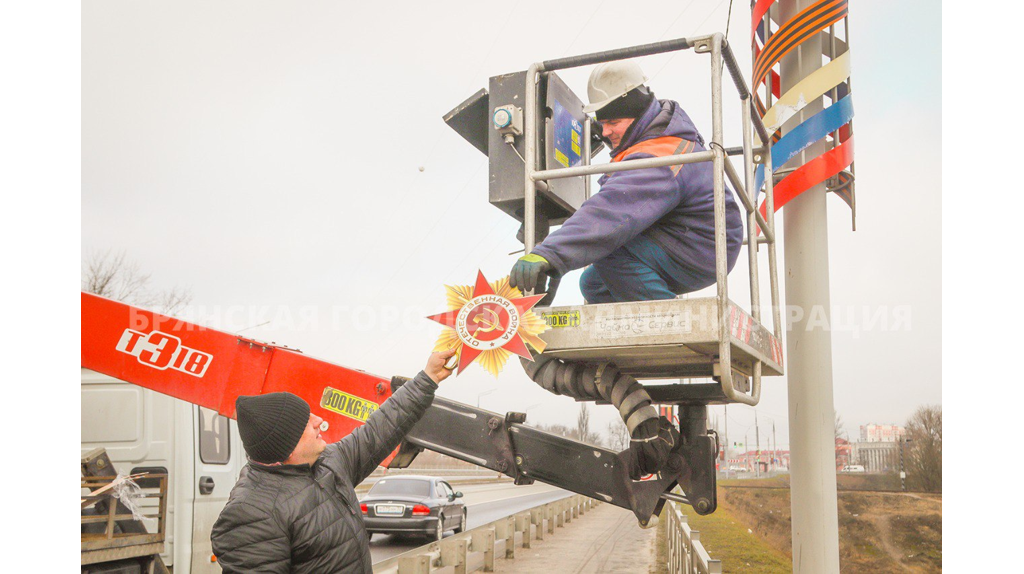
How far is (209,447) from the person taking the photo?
8391 millimetres

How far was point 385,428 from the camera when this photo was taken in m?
3.49

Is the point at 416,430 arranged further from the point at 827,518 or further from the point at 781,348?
the point at 827,518

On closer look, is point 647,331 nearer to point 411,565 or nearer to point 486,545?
point 411,565

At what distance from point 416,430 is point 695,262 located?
5.86ft

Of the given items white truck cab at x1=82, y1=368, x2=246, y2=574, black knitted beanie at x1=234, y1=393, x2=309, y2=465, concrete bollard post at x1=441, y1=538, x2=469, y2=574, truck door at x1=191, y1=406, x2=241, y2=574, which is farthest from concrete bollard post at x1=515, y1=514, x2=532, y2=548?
black knitted beanie at x1=234, y1=393, x2=309, y2=465

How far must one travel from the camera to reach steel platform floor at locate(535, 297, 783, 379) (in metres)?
3.13

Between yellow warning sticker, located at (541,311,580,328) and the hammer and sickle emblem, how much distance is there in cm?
22

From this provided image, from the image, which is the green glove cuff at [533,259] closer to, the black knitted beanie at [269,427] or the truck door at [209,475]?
the black knitted beanie at [269,427]

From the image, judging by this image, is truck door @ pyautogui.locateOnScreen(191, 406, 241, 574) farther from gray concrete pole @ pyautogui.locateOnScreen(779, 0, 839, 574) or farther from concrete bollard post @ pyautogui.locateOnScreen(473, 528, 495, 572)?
gray concrete pole @ pyautogui.locateOnScreen(779, 0, 839, 574)

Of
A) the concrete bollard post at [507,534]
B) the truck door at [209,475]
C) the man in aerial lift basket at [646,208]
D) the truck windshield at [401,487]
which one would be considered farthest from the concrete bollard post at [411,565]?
the truck windshield at [401,487]

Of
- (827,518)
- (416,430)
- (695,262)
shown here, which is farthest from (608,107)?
(827,518)

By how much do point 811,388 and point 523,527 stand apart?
11.9 meters

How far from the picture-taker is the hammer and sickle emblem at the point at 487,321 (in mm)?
3271

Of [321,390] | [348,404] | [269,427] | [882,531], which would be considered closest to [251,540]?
[269,427]
